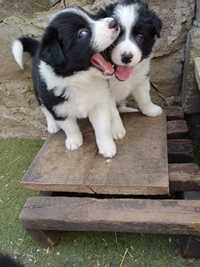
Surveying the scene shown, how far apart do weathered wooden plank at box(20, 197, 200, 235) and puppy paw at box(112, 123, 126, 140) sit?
1.88 ft

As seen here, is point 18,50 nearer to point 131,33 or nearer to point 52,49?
point 52,49

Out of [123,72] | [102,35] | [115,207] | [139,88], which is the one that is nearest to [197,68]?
[139,88]

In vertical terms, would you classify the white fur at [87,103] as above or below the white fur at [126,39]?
below

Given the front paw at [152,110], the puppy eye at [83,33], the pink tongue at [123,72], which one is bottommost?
the front paw at [152,110]

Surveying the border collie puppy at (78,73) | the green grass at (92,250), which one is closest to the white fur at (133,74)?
the border collie puppy at (78,73)

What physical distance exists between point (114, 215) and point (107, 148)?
49cm

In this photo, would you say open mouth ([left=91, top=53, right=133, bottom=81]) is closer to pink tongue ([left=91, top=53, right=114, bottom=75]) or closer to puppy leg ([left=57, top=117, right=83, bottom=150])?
pink tongue ([left=91, top=53, right=114, bottom=75])

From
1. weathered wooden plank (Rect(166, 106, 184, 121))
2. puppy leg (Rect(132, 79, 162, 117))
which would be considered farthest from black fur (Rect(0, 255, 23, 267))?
weathered wooden plank (Rect(166, 106, 184, 121))

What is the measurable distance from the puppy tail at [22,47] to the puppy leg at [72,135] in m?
0.61

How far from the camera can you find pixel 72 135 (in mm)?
2322

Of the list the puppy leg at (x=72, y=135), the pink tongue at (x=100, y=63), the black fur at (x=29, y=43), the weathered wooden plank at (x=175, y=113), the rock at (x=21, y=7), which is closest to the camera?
the pink tongue at (x=100, y=63)

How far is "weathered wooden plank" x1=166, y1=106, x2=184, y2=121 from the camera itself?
8.92 ft

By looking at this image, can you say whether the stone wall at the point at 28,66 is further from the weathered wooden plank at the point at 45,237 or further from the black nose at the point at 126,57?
the weathered wooden plank at the point at 45,237

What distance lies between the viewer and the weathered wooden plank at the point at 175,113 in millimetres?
2719
